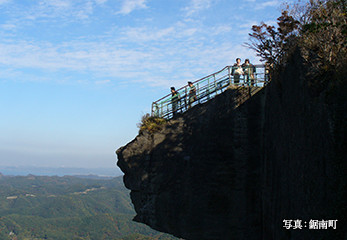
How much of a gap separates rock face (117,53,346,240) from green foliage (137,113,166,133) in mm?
358

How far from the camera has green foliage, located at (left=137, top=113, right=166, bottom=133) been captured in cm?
1797

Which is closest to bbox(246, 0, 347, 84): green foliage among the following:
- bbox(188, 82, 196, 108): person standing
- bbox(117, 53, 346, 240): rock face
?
bbox(117, 53, 346, 240): rock face

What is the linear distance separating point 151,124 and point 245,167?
6258 millimetres

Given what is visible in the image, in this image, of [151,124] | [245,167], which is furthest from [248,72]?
[151,124]

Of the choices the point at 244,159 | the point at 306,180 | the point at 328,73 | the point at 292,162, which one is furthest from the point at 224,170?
the point at 328,73

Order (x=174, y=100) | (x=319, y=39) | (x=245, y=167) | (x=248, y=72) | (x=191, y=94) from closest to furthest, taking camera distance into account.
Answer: (x=319, y=39) → (x=245, y=167) → (x=248, y=72) → (x=191, y=94) → (x=174, y=100)

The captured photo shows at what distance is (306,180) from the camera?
880 cm

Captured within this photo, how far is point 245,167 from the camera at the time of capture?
47.2ft

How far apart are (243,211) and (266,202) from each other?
1588 millimetres

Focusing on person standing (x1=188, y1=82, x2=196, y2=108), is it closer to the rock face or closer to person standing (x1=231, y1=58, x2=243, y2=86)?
the rock face

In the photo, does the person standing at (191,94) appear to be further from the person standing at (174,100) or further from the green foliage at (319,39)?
the green foliage at (319,39)

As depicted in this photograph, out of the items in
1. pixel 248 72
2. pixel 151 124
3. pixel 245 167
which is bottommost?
pixel 245 167

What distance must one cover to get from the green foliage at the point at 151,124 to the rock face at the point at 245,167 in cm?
36

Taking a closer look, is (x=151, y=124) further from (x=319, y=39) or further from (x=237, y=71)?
(x=319, y=39)
